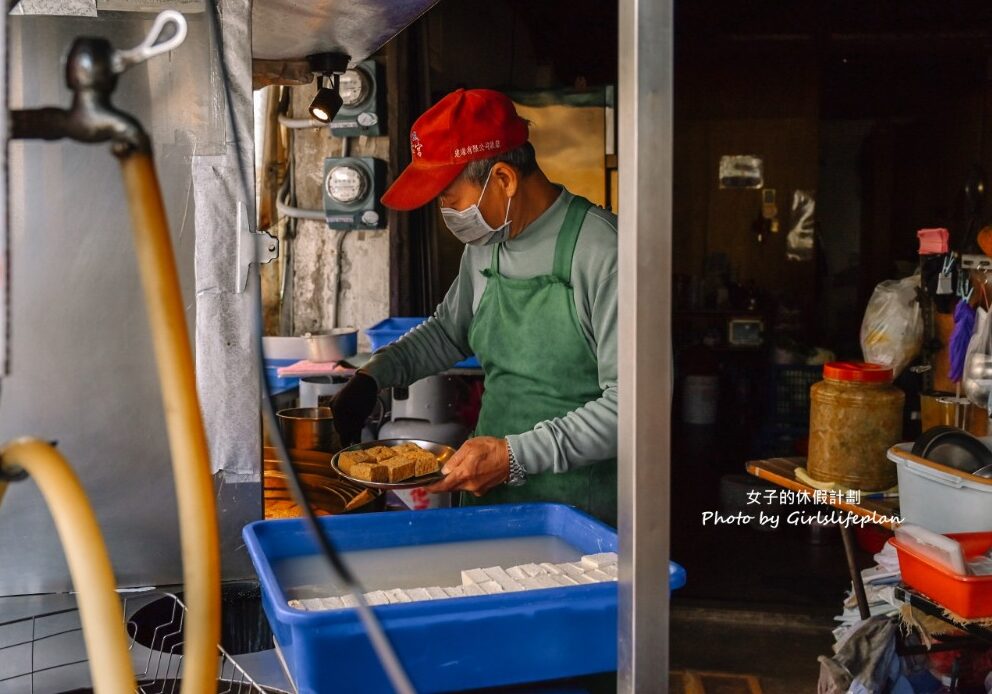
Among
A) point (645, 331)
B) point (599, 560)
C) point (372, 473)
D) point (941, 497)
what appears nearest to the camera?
point (645, 331)

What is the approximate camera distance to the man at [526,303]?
2322 mm

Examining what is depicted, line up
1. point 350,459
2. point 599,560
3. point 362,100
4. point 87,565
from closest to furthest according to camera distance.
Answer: point 87,565
point 599,560
point 350,459
point 362,100

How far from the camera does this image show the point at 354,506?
8.30 ft

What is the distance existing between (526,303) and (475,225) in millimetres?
280

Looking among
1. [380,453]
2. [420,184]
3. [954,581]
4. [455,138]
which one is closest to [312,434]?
[380,453]

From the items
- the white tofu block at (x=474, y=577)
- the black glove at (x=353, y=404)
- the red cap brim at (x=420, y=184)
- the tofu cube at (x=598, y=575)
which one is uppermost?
the red cap brim at (x=420, y=184)

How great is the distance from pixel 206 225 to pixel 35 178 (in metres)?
0.36

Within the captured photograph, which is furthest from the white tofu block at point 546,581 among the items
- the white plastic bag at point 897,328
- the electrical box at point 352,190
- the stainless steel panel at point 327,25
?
the electrical box at point 352,190

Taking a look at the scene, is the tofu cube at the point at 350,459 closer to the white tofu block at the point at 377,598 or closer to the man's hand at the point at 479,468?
the man's hand at the point at 479,468

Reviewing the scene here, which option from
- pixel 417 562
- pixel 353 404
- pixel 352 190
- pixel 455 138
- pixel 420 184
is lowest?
pixel 417 562

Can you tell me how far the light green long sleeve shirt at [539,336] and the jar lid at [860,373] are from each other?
1.11 meters

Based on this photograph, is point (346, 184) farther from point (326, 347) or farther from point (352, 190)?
point (326, 347)

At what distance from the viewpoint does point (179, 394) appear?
72cm

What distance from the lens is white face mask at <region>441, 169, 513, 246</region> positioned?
258 cm
